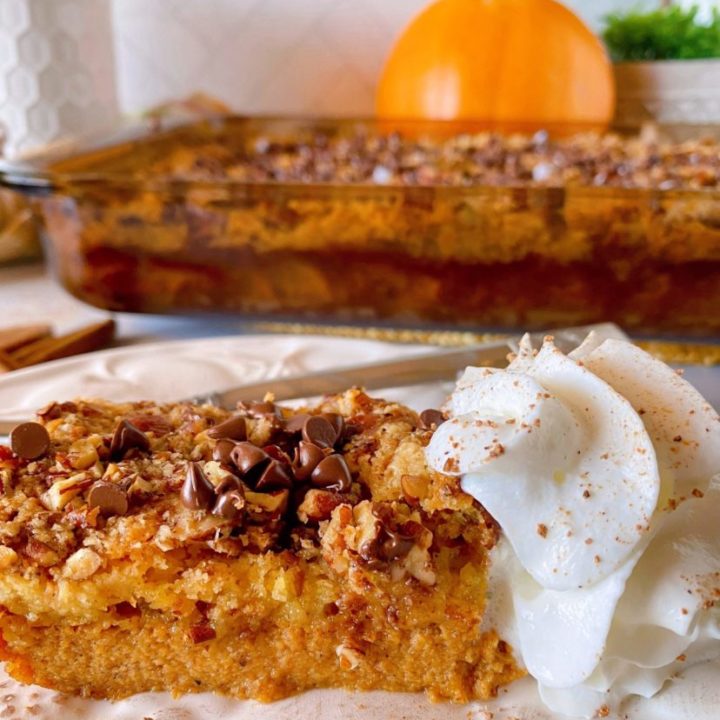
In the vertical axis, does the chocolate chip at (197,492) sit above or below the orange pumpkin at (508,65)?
below

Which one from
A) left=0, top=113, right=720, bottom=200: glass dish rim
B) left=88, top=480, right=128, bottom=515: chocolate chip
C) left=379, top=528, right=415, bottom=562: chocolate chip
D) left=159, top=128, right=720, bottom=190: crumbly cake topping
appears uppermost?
left=0, top=113, right=720, bottom=200: glass dish rim

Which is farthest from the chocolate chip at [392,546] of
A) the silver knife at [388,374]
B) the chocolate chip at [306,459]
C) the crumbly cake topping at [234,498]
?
the silver knife at [388,374]

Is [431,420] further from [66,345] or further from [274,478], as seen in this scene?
[66,345]

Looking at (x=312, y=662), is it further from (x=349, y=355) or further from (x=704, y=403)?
(x=349, y=355)

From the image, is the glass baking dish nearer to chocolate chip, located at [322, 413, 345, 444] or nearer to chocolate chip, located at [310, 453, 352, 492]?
chocolate chip, located at [322, 413, 345, 444]

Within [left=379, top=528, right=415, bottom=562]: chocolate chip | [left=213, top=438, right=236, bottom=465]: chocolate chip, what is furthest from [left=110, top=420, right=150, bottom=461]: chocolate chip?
[left=379, top=528, right=415, bottom=562]: chocolate chip

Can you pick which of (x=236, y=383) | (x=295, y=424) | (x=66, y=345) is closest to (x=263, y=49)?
(x=66, y=345)

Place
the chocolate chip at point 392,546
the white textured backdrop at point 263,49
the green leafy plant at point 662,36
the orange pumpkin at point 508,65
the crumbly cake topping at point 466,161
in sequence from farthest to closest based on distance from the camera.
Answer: the white textured backdrop at point 263,49
the green leafy plant at point 662,36
the orange pumpkin at point 508,65
the crumbly cake topping at point 466,161
the chocolate chip at point 392,546

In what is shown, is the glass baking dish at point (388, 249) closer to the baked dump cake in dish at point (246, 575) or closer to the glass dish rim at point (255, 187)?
the glass dish rim at point (255, 187)

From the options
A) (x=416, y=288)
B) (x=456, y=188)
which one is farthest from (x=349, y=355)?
(x=456, y=188)
